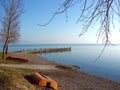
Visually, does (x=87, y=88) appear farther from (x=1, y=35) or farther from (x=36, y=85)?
(x=1, y=35)

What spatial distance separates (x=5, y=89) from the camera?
9.37 metres

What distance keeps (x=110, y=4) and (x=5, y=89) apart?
7.23 m

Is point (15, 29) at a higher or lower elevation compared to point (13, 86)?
higher

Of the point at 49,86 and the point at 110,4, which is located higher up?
the point at 110,4

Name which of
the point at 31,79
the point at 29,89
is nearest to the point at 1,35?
the point at 31,79

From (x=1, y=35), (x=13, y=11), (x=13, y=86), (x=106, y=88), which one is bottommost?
(x=106, y=88)

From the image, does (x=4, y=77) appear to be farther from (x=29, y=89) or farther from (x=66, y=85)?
(x=66, y=85)

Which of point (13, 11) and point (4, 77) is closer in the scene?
point (4, 77)

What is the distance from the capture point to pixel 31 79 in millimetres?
14992

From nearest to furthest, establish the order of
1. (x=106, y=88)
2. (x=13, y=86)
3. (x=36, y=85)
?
(x=13, y=86) → (x=36, y=85) → (x=106, y=88)

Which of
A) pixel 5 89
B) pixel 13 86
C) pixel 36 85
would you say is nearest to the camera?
pixel 5 89

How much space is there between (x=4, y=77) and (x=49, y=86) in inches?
139

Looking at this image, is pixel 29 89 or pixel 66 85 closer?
pixel 29 89

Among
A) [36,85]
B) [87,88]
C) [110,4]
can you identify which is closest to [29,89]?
[36,85]
